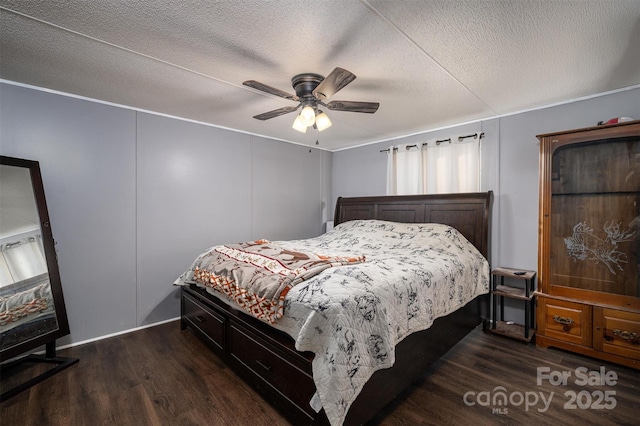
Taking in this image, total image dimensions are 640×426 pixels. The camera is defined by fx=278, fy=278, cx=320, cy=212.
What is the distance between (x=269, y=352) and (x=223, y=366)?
30.7 inches

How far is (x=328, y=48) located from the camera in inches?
71.5

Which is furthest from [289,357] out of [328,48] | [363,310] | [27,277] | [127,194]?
[127,194]

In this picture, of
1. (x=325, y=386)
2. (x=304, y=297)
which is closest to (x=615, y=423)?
(x=325, y=386)

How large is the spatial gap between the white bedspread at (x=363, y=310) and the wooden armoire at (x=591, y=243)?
28.6 inches

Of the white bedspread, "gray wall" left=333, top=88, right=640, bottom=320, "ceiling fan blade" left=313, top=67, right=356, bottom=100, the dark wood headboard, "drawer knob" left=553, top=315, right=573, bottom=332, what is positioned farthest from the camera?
the dark wood headboard

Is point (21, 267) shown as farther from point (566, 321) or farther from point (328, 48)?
point (566, 321)

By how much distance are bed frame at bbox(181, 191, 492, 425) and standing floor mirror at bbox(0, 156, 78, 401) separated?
1.02m

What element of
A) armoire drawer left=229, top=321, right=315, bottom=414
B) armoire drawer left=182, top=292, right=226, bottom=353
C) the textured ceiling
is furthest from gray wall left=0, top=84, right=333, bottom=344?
armoire drawer left=229, top=321, right=315, bottom=414

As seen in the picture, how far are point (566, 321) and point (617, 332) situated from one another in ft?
1.01

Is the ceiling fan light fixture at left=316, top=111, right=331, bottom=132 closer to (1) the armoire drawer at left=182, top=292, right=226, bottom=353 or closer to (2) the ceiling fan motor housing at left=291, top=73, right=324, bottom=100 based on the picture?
(2) the ceiling fan motor housing at left=291, top=73, right=324, bottom=100

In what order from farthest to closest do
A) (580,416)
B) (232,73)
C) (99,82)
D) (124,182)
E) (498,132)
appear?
(498,132) < (124,182) < (99,82) < (232,73) < (580,416)

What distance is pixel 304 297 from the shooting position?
1.62 m

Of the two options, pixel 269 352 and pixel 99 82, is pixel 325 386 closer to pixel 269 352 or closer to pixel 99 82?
pixel 269 352

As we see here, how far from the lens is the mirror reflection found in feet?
6.89
